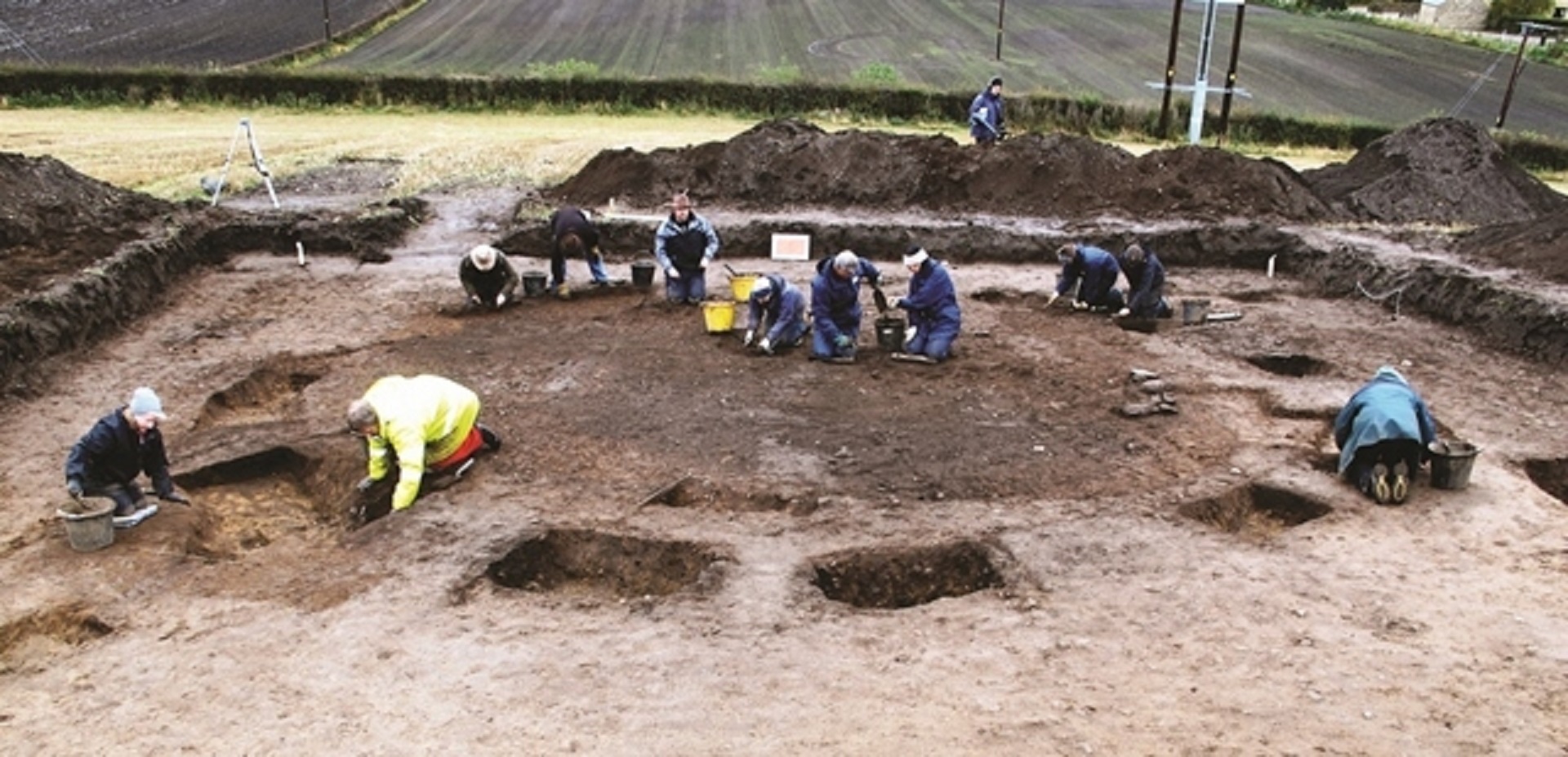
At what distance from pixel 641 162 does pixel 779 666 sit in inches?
552

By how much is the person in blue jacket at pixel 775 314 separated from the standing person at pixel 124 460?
18.8 ft

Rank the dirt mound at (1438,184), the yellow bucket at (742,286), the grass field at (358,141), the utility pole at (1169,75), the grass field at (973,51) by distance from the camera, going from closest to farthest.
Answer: the yellow bucket at (742,286) → the dirt mound at (1438,184) → the grass field at (358,141) → the utility pole at (1169,75) → the grass field at (973,51)

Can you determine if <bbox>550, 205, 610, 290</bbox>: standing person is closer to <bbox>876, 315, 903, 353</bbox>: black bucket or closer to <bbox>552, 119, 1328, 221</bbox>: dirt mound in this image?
<bbox>876, 315, 903, 353</bbox>: black bucket

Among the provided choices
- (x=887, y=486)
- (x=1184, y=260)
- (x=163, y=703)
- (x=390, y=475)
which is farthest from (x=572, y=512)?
(x=1184, y=260)

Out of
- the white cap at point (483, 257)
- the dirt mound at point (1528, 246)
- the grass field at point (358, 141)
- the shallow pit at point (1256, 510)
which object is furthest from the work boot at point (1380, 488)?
the grass field at point (358, 141)

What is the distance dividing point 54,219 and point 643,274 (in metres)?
7.59

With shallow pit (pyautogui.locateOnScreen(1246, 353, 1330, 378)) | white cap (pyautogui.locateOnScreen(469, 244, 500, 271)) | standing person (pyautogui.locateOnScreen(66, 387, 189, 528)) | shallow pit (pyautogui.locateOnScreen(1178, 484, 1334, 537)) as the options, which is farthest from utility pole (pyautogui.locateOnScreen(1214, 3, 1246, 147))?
standing person (pyautogui.locateOnScreen(66, 387, 189, 528))

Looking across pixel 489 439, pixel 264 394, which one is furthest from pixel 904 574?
pixel 264 394

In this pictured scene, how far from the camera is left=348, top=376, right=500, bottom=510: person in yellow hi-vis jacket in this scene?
25.6 ft

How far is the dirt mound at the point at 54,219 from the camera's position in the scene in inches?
508

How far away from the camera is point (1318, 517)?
8188mm

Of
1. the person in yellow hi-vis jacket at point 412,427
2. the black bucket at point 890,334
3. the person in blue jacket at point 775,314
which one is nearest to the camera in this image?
the person in yellow hi-vis jacket at point 412,427

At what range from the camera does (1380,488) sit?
8.26 meters

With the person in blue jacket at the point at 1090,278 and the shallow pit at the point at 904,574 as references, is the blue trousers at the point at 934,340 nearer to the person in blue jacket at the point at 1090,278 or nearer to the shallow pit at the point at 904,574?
the person in blue jacket at the point at 1090,278
